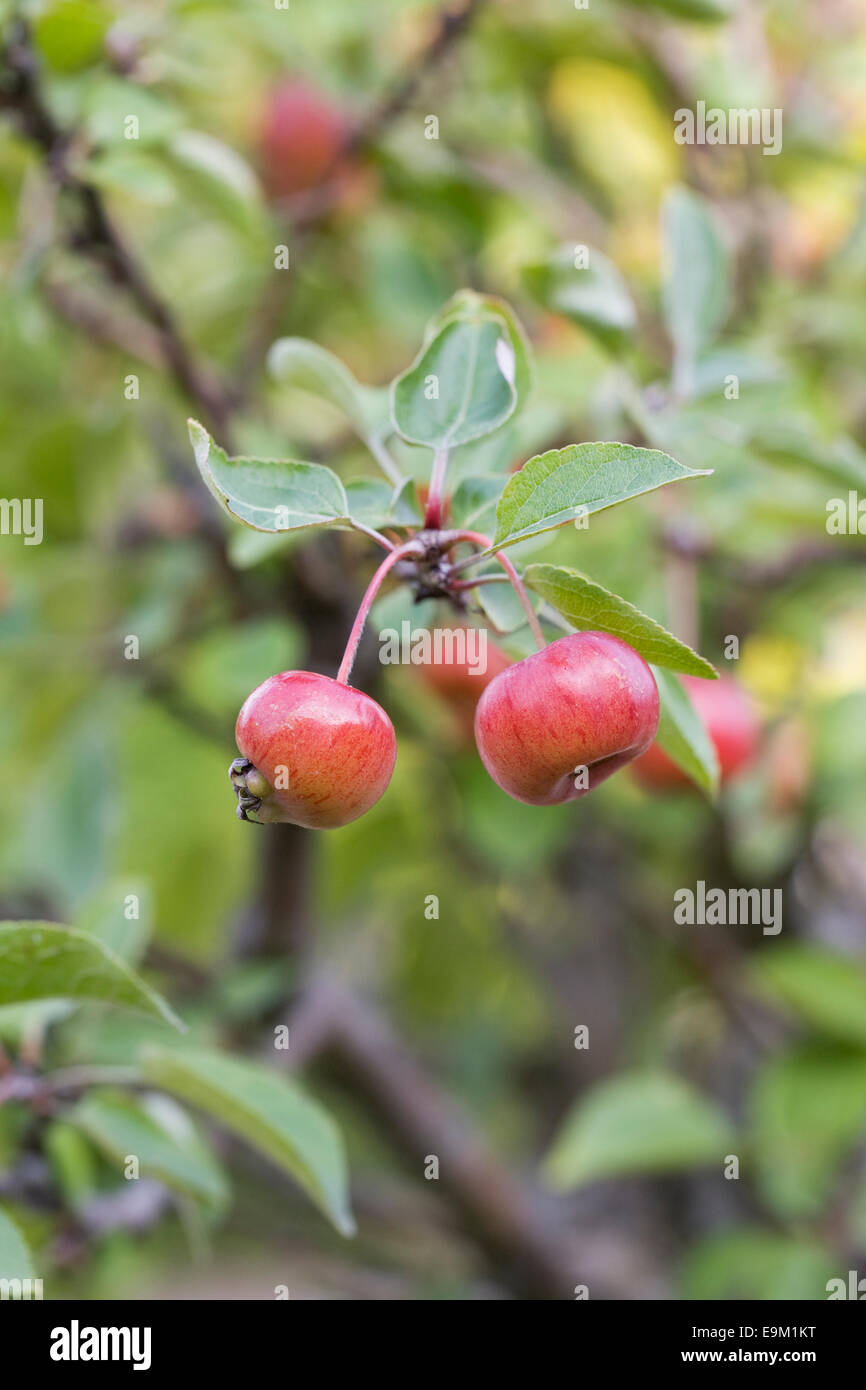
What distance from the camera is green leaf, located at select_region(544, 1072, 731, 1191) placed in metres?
1.39

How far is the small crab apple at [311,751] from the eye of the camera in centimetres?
57

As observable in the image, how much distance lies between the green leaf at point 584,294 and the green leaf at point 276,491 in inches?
16.5

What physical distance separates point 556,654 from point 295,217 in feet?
3.61

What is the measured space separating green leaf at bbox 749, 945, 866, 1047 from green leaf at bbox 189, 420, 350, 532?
1087 mm

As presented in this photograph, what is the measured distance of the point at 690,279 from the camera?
108 cm

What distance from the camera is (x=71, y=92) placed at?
1.03 meters

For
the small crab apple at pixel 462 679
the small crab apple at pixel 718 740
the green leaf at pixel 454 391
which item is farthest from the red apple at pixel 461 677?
the green leaf at pixel 454 391

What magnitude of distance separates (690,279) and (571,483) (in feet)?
1.91

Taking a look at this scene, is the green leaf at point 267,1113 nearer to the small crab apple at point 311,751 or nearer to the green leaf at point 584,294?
the small crab apple at point 311,751

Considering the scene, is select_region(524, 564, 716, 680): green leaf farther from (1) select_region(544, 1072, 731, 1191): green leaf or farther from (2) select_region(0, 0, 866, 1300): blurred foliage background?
(1) select_region(544, 1072, 731, 1191): green leaf

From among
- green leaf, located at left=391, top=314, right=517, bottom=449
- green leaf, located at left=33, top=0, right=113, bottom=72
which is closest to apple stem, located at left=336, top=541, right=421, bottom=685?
green leaf, located at left=391, top=314, right=517, bottom=449

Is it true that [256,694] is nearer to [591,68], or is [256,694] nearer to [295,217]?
[295,217]
